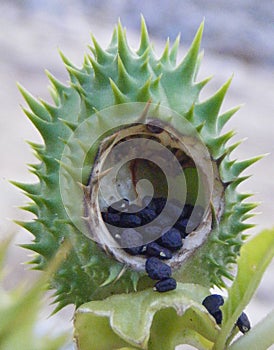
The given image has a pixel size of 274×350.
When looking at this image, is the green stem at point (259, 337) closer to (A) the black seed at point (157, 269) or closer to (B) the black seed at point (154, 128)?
(A) the black seed at point (157, 269)

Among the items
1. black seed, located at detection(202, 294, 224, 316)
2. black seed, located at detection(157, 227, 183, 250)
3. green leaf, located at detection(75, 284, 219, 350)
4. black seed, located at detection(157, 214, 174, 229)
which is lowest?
green leaf, located at detection(75, 284, 219, 350)

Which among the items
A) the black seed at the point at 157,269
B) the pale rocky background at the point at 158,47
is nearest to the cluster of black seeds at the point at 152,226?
the black seed at the point at 157,269

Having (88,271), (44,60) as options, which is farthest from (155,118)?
(44,60)

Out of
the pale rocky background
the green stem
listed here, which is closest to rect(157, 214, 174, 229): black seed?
the green stem

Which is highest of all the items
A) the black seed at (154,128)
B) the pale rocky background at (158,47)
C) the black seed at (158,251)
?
the pale rocky background at (158,47)

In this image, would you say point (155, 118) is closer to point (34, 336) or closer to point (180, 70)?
point (180, 70)

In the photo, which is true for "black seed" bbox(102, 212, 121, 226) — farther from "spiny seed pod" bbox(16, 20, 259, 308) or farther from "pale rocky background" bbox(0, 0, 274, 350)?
"pale rocky background" bbox(0, 0, 274, 350)
